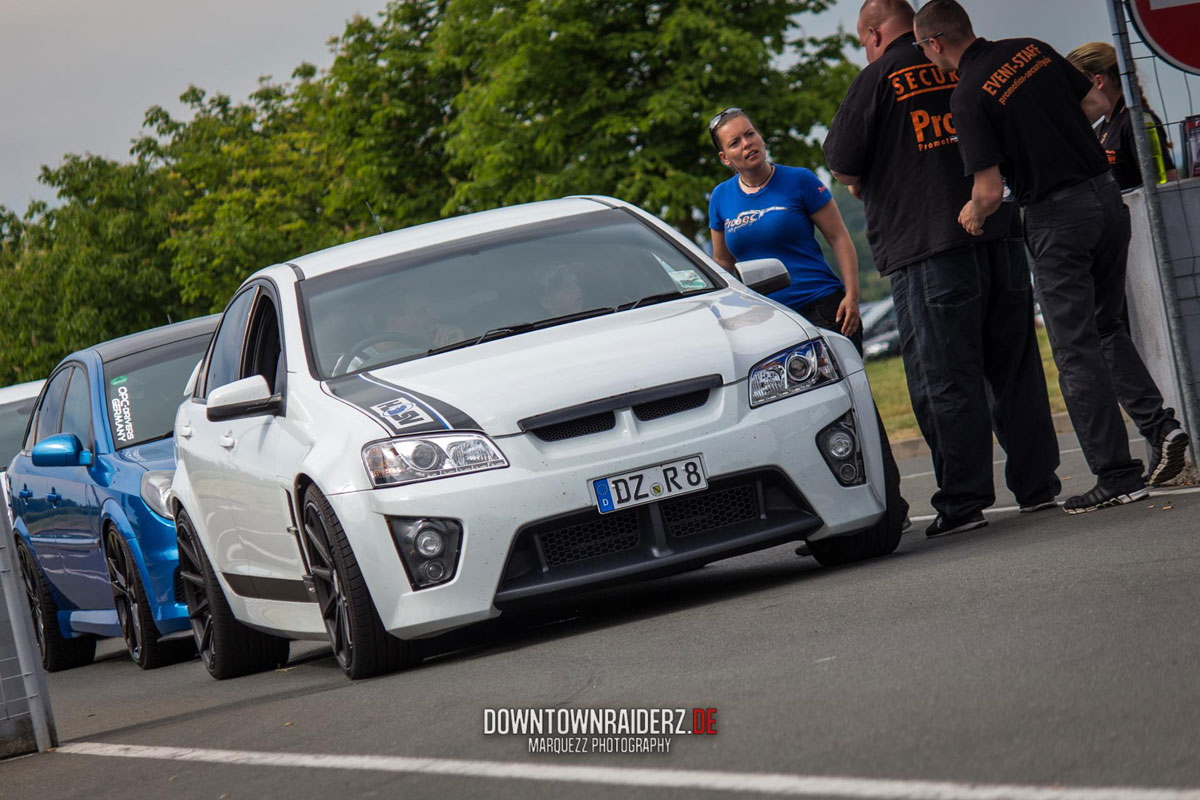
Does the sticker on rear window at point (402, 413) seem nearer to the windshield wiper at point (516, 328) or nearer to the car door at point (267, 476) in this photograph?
the car door at point (267, 476)

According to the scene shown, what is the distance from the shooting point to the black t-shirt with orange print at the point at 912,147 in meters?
7.73

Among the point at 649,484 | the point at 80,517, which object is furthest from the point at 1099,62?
the point at 80,517

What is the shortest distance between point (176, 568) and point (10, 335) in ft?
150

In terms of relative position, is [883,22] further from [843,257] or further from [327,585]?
[327,585]

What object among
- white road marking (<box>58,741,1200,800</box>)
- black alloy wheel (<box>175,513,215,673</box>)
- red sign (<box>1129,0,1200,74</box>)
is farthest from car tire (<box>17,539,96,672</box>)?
red sign (<box>1129,0,1200,74</box>)

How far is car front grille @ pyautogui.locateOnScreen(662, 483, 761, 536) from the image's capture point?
6.41 metres

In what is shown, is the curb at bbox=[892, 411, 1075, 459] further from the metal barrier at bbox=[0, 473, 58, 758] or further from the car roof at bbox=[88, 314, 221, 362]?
the metal barrier at bbox=[0, 473, 58, 758]

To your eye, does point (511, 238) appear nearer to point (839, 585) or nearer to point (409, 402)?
point (409, 402)

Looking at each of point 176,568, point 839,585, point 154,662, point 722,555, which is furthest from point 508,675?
point 154,662

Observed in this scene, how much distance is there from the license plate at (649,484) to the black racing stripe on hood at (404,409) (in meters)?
0.49

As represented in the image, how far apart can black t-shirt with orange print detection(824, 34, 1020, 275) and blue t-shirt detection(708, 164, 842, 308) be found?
75 centimetres

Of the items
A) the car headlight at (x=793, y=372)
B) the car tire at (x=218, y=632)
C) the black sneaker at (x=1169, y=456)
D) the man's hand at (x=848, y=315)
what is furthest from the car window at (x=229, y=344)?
the black sneaker at (x=1169, y=456)

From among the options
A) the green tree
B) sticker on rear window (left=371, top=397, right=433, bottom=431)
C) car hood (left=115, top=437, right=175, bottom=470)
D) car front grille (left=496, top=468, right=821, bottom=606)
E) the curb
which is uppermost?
the green tree

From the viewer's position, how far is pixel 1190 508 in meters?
6.94
